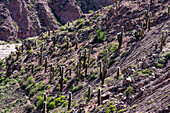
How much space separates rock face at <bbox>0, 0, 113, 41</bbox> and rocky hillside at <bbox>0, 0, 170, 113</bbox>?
48.4 ft

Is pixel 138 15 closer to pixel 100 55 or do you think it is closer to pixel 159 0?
pixel 159 0

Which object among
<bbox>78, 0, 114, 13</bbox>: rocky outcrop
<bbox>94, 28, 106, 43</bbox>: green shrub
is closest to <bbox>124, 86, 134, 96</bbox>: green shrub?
<bbox>94, 28, 106, 43</bbox>: green shrub

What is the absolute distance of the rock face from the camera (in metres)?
49.4

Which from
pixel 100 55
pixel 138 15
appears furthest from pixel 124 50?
pixel 138 15

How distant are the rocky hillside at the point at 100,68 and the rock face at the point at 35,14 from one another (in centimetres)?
1476

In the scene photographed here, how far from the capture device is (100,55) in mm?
23656

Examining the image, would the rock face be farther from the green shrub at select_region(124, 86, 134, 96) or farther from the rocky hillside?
the green shrub at select_region(124, 86, 134, 96)

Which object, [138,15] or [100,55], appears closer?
[100,55]

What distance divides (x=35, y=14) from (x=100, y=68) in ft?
126

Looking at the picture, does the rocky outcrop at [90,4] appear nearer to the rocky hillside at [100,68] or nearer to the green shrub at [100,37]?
the rocky hillside at [100,68]

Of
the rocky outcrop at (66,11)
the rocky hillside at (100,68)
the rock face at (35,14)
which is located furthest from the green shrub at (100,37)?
the rocky outcrop at (66,11)

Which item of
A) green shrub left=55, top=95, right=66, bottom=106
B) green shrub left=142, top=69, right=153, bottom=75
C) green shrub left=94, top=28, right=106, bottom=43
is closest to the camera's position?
green shrub left=142, top=69, right=153, bottom=75

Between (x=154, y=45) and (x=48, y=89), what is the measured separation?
39.1 feet

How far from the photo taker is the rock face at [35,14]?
162ft
